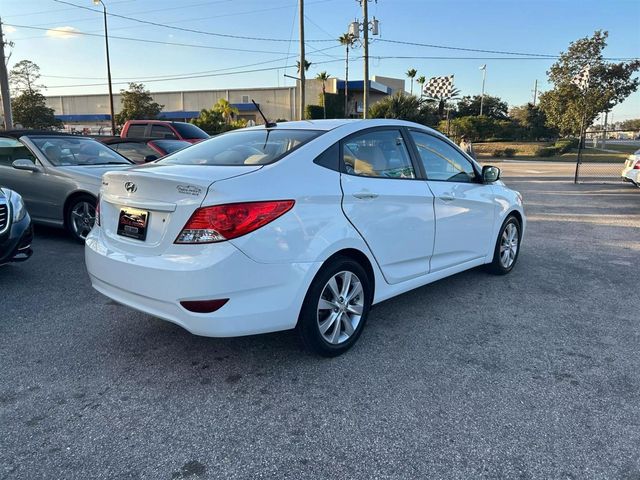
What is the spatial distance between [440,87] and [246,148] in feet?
126

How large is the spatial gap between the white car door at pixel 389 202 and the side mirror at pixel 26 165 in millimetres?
5187

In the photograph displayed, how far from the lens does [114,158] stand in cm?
755

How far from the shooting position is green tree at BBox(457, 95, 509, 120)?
71856mm

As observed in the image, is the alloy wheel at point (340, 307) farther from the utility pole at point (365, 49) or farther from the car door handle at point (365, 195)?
the utility pole at point (365, 49)

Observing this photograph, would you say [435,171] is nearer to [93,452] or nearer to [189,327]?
[189,327]

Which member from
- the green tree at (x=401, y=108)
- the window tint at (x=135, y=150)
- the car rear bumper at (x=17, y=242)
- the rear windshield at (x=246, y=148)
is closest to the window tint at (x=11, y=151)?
the car rear bumper at (x=17, y=242)

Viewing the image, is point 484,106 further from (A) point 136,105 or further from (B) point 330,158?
(B) point 330,158

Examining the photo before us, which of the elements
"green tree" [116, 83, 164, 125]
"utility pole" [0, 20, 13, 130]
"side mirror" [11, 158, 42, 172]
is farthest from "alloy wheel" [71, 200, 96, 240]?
"green tree" [116, 83, 164, 125]

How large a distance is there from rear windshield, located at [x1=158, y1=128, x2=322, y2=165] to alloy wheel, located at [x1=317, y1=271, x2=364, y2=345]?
0.94m

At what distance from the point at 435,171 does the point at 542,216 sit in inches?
240

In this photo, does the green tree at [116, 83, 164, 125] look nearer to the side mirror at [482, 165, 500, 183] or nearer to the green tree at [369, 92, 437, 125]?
the green tree at [369, 92, 437, 125]

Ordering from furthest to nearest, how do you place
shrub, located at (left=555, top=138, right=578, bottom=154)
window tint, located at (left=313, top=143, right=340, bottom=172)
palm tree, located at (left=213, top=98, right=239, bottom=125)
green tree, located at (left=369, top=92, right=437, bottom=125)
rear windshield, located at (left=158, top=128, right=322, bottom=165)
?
1. palm tree, located at (left=213, top=98, right=239, bottom=125)
2. green tree, located at (left=369, top=92, right=437, bottom=125)
3. shrub, located at (left=555, top=138, right=578, bottom=154)
4. rear windshield, located at (left=158, top=128, right=322, bottom=165)
5. window tint, located at (left=313, top=143, right=340, bottom=172)

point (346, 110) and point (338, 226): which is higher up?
point (346, 110)

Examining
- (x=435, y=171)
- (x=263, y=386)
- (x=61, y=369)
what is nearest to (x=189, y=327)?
(x=263, y=386)
